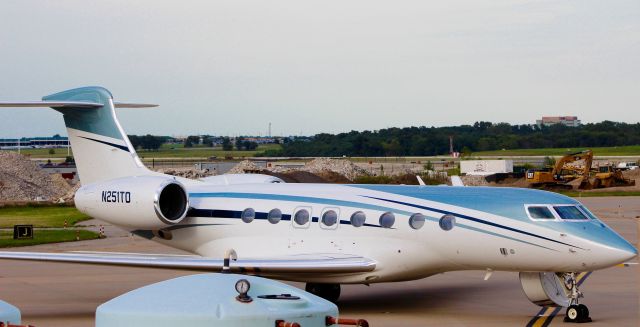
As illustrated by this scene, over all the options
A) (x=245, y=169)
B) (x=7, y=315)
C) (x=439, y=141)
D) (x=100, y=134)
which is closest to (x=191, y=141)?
(x=439, y=141)

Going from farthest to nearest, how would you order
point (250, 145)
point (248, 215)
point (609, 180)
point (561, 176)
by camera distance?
point (250, 145), point (561, 176), point (609, 180), point (248, 215)

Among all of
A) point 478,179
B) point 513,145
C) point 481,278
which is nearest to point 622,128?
point 513,145

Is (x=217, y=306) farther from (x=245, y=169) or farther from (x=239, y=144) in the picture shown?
(x=239, y=144)

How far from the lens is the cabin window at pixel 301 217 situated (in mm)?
20500

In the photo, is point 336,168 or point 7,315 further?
point 336,168

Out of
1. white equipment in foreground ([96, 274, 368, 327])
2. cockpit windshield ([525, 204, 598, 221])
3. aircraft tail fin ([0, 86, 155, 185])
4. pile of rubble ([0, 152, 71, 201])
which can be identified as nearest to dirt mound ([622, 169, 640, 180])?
pile of rubble ([0, 152, 71, 201])

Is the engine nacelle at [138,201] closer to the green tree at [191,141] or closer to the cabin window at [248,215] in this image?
the cabin window at [248,215]

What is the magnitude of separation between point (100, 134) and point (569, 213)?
10406mm

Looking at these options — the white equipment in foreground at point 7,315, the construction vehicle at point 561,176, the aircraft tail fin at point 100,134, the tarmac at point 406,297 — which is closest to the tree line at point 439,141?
the construction vehicle at point 561,176

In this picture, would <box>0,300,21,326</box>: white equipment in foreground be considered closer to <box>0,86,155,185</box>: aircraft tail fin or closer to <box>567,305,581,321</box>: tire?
<box>567,305,581,321</box>: tire

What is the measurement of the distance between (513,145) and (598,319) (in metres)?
135

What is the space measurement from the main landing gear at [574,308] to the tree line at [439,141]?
370ft

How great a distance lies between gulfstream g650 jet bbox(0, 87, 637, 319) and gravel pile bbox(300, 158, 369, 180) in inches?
1767

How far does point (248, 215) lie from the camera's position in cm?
2122
